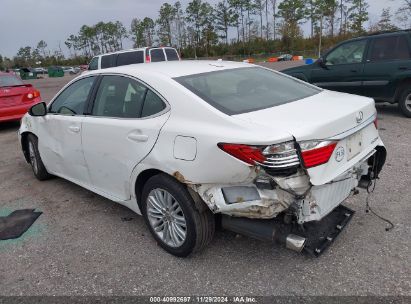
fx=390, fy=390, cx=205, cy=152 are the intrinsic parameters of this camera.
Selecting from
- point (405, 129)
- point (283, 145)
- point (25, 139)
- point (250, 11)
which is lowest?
point (405, 129)

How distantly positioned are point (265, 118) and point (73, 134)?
226cm

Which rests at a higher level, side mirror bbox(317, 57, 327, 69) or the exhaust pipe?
side mirror bbox(317, 57, 327, 69)

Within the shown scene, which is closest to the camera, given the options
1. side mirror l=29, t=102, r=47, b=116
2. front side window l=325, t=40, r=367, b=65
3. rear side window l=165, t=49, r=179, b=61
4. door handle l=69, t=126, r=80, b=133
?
door handle l=69, t=126, r=80, b=133

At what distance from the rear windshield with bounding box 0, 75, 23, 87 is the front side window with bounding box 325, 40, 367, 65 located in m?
7.50

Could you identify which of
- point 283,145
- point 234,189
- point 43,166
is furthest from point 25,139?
point 283,145

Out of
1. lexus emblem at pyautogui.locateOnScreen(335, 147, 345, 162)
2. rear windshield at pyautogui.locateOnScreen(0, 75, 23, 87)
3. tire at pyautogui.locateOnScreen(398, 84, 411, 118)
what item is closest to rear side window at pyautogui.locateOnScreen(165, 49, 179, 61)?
rear windshield at pyautogui.locateOnScreen(0, 75, 23, 87)

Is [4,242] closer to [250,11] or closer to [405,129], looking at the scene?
[405,129]

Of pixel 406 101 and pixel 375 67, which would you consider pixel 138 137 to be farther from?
pixel 406 101

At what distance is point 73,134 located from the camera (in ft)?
13.5

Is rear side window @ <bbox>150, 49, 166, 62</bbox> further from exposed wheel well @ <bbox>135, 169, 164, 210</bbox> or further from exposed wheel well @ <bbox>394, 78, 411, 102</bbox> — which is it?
exposed wheel well @ <bbox>135, 169, 164, 210</bbox>

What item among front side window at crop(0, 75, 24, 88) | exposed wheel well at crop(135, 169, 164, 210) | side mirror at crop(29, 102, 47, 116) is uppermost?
front side window at crop(0, 75, 24, 88)

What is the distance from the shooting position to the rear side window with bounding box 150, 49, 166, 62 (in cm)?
1455

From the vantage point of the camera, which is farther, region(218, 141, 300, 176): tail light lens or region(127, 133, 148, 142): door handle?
region(127, 133, 148, 142): door handle

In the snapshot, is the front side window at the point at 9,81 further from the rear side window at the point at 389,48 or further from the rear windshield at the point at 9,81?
the rear side window at the point at 389,48
